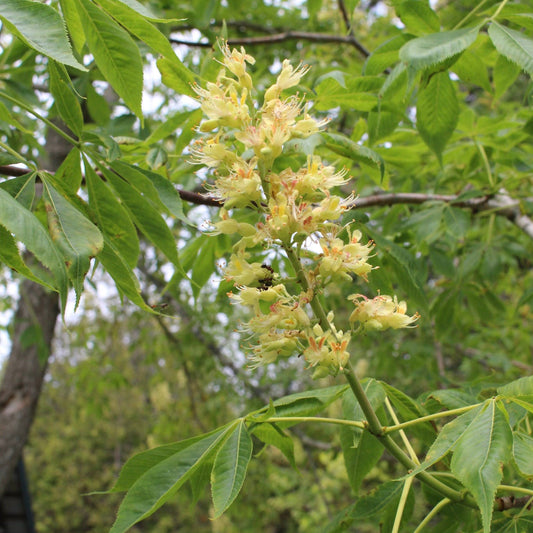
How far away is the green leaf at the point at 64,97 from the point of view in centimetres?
121

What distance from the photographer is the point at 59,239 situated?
1.01 metres

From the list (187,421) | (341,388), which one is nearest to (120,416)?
(187,421)

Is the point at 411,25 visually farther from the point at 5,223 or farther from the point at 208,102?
the point at 5,223

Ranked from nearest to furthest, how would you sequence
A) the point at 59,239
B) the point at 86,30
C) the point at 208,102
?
1. the point at 59,239
2. the point at 86,30
3. the point at 208,102

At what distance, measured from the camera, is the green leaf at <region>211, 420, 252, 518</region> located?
3.36 ft

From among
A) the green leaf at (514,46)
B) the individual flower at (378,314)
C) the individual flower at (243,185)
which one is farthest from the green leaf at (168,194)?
the green leaf at (514,46)

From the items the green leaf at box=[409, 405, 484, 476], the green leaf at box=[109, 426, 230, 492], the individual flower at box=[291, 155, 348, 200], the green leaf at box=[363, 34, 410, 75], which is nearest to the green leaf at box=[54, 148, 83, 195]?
the individual flower at box=[291, 155, 348, 200]

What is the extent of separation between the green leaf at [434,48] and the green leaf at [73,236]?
81 centimetres

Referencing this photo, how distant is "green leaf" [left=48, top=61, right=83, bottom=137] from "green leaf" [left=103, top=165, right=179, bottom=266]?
14 centimetres

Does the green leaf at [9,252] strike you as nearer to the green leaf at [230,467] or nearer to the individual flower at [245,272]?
the individual flower at [245,272]

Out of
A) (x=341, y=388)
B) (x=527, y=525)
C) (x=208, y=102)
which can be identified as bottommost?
(x=527, y=525)

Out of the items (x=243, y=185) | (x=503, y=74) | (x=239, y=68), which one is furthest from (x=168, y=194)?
(x=503, y=74)

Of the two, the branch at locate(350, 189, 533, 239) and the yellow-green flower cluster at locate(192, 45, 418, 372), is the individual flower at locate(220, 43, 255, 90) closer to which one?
the yellow-green flower cluster at locate(192, 45, 418, 372)

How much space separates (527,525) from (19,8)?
1518 millimetres
